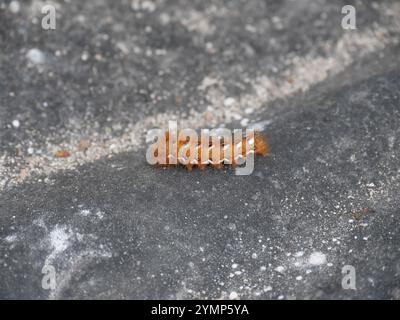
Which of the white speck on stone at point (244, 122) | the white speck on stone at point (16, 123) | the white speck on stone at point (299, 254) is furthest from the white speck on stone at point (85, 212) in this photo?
the white speck on stone at point (244, 122)

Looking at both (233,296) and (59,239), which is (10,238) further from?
(233,296)

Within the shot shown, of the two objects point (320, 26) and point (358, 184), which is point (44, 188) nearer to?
point (358, 184)

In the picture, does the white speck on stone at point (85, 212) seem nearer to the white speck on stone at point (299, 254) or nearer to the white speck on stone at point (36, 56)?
the white speck on stone at point (299, 254)

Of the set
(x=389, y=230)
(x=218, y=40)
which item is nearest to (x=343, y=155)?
(x=389, y=230)

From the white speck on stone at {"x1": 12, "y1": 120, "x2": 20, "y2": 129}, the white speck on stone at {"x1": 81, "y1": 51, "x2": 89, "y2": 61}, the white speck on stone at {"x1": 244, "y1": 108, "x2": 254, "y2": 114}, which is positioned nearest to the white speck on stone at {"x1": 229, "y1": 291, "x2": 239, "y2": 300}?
the white speck on stone at {"x1": 244, "y1": 108, "x2": 254, "y2": 114}

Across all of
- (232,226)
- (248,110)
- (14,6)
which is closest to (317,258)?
(232,226)
